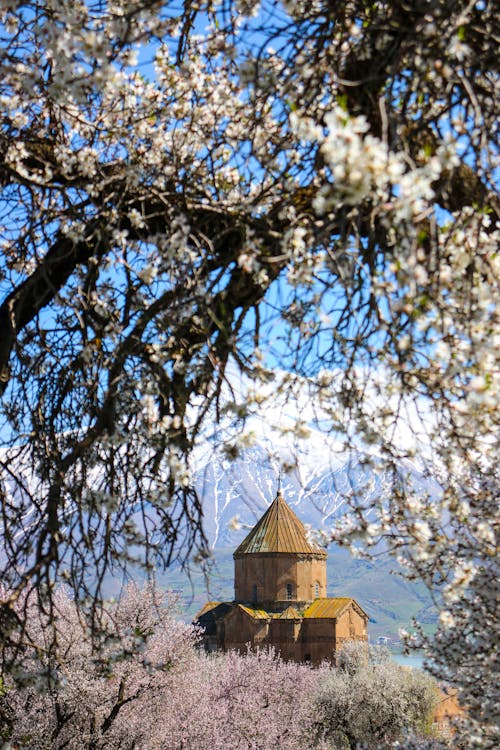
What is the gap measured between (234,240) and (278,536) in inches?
1962

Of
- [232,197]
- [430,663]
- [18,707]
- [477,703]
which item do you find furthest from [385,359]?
[18,707]

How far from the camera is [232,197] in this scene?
3803 millimetres

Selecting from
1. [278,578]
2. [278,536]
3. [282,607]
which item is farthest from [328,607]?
[278,536]

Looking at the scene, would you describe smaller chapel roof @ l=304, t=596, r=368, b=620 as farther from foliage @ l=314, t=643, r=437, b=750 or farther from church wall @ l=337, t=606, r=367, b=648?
foliage @ l=314, t=643, r=437, b=750

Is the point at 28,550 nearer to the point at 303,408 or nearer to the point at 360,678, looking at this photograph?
the point at 303,408

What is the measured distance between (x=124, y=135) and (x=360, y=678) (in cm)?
3470

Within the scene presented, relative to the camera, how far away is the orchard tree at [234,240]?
2.96 metres

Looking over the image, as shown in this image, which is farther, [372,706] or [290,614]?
[290,614]

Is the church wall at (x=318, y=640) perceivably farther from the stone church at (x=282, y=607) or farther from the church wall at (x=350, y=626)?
the church wall at (x=350, y=626)

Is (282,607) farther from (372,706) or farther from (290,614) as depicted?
(372,706)

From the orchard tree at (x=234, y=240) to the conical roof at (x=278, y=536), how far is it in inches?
1834

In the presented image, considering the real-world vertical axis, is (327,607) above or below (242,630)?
above

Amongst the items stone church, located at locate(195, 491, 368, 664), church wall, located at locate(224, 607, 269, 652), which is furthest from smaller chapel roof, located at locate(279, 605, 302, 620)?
church wall, located at locate(224, 607, 269, 652)

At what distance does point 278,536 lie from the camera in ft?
171
